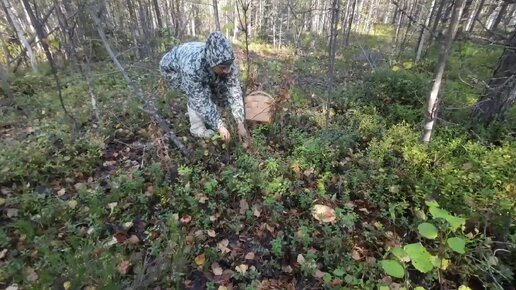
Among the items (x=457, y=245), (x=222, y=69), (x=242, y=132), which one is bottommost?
(x=242, y=132)

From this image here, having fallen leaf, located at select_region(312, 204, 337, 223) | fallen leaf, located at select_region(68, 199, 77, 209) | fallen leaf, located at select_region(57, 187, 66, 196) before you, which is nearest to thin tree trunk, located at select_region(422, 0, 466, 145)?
fallen leaf, located at select_region(312, 204, 337, 223)

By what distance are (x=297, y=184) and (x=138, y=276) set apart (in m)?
1.64

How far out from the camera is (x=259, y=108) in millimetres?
4074

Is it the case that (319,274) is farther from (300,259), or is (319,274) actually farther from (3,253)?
(3,253)

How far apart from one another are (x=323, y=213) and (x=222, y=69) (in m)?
1.82

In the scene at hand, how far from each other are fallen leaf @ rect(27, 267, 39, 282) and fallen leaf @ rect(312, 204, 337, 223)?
2.23 meters

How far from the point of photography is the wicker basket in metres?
3.98

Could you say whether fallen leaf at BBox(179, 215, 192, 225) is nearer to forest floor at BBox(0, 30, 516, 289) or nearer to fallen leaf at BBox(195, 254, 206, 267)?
forest floor at BBox(0, 30, 516, 289)

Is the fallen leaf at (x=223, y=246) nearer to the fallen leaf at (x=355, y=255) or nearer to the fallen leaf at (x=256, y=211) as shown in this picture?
the fallen leaf at (x=256, y=211)

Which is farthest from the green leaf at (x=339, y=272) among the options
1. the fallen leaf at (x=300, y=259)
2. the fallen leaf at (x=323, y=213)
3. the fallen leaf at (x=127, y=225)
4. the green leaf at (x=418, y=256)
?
the fallen leaf at (x=127, y=225)

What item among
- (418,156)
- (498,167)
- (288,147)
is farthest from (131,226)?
(498,167)

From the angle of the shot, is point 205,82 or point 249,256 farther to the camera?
point 205,82

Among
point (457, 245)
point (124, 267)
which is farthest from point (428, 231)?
point (124, 267)

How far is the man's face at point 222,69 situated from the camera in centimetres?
308
